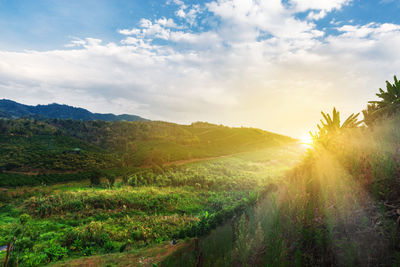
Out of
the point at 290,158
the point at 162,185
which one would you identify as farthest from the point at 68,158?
the point at 290,158

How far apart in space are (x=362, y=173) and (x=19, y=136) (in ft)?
204

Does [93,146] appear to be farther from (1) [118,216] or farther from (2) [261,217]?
(2) [261,217]

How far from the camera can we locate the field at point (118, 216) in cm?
674

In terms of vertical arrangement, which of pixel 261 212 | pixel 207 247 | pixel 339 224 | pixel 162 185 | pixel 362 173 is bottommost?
pixel 162 185

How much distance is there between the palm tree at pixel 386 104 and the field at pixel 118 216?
2233mm

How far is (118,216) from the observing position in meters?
13.0

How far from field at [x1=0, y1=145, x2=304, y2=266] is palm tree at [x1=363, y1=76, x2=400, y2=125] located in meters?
2.23

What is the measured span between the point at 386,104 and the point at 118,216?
1388 cm

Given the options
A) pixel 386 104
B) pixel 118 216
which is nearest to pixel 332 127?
pixel 386 104

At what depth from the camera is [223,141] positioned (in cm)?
7288

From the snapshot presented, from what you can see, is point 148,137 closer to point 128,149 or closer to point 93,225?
point 128,149

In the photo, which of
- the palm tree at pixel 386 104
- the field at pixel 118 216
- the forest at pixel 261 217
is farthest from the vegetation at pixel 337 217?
the field at pixel 118 216

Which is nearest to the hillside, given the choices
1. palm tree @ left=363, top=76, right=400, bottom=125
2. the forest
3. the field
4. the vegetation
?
the forest

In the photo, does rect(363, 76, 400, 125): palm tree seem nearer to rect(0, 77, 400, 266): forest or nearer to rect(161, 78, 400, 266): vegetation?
rect(0, 77, 400, 266): forest
